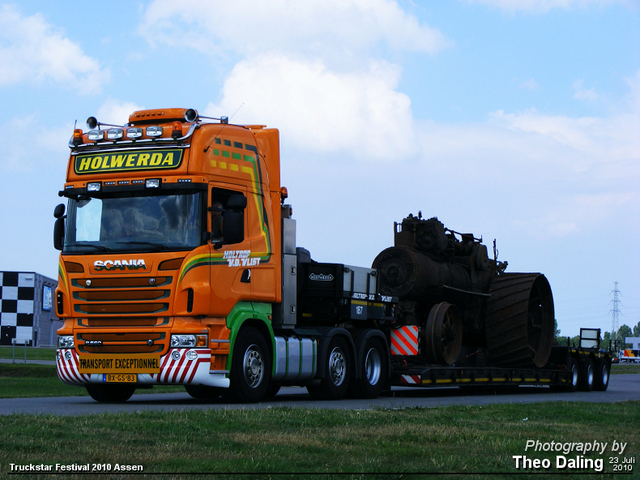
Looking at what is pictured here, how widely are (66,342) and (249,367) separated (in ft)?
9.11

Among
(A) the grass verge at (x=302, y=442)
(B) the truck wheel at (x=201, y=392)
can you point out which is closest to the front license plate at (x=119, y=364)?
(A) the grass verge at (x=302, y=442)

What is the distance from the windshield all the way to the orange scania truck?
17mm

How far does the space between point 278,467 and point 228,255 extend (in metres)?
7.21

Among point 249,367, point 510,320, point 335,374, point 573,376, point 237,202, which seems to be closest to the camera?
point 237,202

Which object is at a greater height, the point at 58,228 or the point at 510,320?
the point at 58,228

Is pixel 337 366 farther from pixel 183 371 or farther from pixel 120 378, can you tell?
pixel 120 378

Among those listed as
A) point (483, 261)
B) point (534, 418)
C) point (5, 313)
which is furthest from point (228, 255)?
point (5, 313)

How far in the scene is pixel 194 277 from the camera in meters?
13.3

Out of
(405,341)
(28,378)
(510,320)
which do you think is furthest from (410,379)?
(28,378)

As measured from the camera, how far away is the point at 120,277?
44.2ft

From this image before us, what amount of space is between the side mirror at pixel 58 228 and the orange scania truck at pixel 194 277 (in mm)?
20

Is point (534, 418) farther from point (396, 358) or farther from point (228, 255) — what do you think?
point (396, 358)

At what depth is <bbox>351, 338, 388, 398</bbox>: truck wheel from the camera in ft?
Answer: 57.5

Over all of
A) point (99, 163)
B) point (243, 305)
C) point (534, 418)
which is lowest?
point (534, 418)
